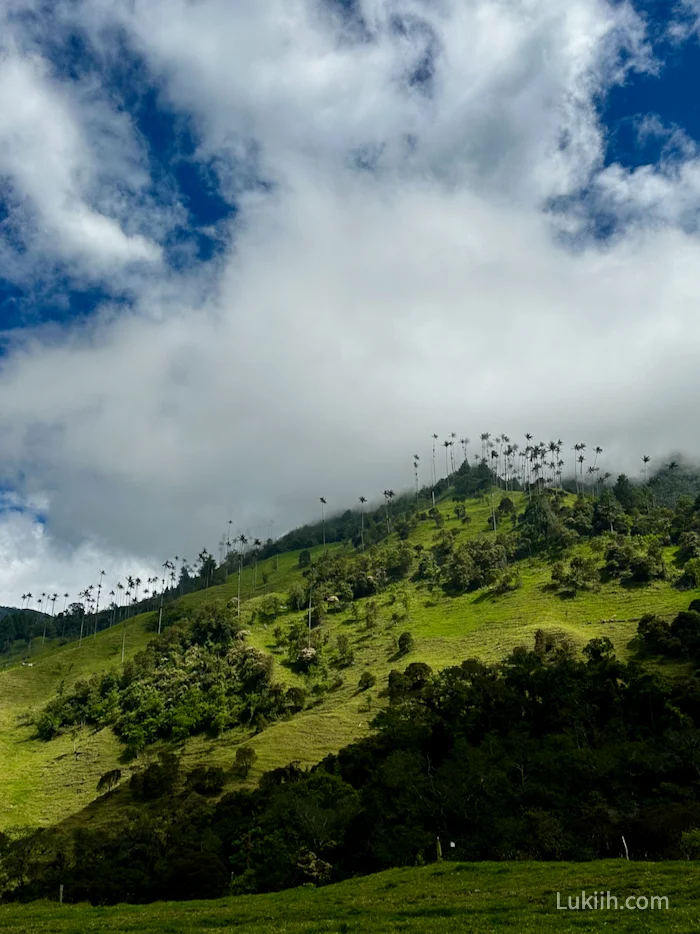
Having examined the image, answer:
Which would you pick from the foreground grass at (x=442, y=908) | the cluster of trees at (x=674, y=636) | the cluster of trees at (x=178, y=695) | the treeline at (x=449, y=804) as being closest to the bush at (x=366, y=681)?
the cluster of trees at (x=178, y=695)

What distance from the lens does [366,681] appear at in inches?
5541

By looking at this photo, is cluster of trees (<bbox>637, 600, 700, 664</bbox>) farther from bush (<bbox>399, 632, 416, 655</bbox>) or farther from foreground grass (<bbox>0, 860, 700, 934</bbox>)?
foreground grass (<bbox>0, 860, 700, 934</bbox>)

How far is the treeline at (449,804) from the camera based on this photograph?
203 ft

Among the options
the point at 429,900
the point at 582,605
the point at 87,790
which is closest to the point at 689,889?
the point at 429,900

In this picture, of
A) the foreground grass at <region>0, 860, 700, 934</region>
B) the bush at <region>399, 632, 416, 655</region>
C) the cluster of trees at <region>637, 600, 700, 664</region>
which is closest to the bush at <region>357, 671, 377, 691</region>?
the bush at <region>399, 632, 416, 655</region>

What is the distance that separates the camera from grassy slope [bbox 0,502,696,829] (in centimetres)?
11656

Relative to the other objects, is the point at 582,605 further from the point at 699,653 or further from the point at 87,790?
the point at 87,790

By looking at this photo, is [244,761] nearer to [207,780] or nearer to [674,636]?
[207,780]

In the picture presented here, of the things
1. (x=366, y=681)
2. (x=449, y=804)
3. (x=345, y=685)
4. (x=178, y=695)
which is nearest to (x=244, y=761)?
(x=366, y=681)

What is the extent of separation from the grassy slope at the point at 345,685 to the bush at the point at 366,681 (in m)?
1.88

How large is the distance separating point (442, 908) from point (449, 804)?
37.5 metres

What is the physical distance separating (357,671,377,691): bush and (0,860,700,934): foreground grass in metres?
85.0

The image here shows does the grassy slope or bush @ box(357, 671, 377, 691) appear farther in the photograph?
bush @ box(357, 671, 377, 691)

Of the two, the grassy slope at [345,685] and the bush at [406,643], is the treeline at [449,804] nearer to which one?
the grassy slope at [345,685]
